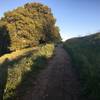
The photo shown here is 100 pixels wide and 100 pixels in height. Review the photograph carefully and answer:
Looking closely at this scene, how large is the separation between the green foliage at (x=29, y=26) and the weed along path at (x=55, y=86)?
33451 mm

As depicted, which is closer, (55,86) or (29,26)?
(55,86)

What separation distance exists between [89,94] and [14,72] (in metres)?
7.72

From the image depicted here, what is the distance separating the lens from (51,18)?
60688mm

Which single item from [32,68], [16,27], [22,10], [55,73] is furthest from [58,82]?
[22,10]

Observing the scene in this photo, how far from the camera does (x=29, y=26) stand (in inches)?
2180

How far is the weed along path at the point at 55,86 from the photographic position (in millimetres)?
14648

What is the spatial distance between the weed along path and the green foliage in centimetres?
3345

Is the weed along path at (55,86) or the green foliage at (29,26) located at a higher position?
the green foliage at (29,26)

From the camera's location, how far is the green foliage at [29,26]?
5381cm

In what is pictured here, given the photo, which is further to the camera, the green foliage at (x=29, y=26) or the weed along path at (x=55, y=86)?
the green foliage at (x=29, y=26)

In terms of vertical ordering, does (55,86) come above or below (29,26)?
below

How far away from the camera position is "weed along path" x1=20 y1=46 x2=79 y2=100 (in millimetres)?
14648

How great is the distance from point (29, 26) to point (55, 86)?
1569 inches

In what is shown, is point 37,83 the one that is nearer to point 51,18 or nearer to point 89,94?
point 89,94
